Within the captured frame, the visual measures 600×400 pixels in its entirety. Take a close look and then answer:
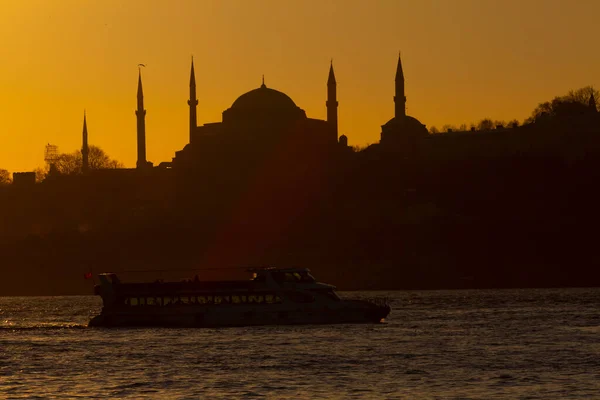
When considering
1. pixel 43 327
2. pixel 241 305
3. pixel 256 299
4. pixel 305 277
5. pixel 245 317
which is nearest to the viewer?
pixel 305 277

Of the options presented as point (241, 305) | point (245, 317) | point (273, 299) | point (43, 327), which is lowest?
point (43, 327)

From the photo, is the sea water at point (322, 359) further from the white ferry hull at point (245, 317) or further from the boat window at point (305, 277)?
the boat window at point (305, 277)

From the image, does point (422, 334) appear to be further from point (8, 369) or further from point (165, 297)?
point (8, 369)

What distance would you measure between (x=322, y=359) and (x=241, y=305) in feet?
59.5

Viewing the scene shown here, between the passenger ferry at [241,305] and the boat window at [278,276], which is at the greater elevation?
the boat window at [278,276]

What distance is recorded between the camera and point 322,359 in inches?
2990

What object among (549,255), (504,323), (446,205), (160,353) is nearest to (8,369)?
(160,353)

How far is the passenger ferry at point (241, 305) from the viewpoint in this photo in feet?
303

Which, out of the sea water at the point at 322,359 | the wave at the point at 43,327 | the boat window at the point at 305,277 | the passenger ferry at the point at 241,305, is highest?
the boat window at the point at 305,277

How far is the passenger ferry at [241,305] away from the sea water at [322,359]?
0.82 metres

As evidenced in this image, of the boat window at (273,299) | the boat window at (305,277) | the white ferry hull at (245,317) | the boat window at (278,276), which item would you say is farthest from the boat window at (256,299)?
the boat window at (305,277)

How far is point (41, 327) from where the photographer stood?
325 feet

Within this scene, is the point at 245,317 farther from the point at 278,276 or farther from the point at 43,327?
the point at 43,327

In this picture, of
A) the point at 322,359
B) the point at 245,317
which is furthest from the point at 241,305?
the point at 322,359
